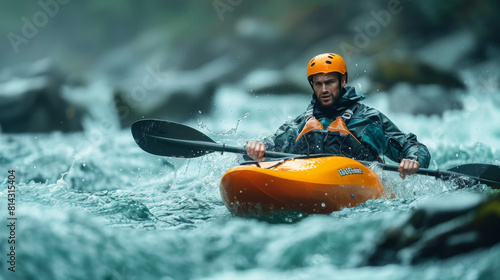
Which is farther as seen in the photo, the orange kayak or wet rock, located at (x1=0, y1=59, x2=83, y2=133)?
→ wet rock, located at (x1=0, y1=59, x2=83, y2=133)

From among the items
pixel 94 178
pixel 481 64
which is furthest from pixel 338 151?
pixel 481 64

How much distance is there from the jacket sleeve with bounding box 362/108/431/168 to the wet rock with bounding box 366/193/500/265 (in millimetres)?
1834

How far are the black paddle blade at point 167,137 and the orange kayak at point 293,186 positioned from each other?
1043 millimetres

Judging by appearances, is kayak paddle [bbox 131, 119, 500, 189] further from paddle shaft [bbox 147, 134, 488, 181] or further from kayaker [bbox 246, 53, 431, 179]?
kayaker [bbox 246, 53, 431, 179]

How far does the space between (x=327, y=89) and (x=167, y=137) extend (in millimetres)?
1410

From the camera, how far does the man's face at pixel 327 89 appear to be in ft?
14.9

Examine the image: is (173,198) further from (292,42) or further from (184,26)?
(184,26)

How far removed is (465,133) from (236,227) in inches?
331

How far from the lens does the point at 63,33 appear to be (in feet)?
49.6

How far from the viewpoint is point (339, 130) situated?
171 inches

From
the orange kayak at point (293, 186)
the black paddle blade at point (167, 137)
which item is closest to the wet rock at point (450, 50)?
the black paddle blade at point (167, 137)

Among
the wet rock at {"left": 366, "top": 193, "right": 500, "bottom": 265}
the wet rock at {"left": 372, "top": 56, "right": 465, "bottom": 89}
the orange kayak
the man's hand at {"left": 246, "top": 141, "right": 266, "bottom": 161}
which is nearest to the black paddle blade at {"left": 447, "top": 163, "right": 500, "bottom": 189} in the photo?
the orange kayak

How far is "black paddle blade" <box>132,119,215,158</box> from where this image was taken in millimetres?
4594

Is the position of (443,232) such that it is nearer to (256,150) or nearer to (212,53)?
(256,150)
